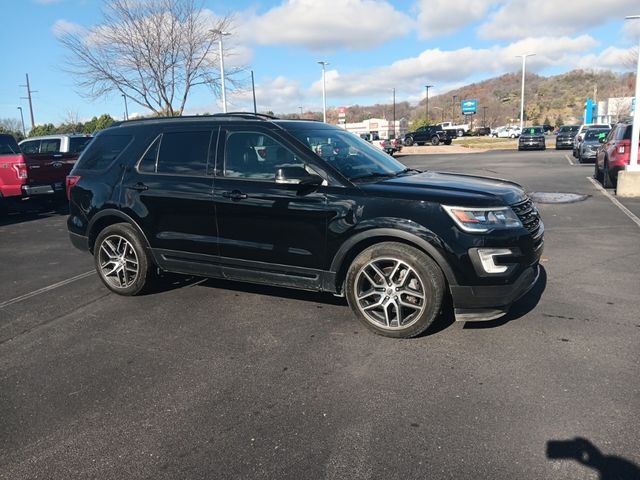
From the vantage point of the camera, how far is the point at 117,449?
283cm

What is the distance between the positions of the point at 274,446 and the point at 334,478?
429 millimetres

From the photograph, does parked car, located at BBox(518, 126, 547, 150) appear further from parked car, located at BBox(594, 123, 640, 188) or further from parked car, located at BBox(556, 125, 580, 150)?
parked car, located at BBox(594, 123, 640, 188)

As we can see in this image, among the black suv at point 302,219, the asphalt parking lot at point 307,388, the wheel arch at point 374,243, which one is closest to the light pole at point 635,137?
the asphalt parking lot at point 307,388

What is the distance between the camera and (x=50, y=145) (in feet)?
44.0

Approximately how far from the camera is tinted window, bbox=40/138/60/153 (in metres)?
13.3

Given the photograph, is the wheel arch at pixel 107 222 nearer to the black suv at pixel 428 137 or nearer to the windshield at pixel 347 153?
the windshield at pixel 347 153

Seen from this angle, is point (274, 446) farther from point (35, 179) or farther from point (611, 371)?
point (35, 179)

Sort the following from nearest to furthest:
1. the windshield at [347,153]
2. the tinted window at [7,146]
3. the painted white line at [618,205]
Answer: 1. the windshield at [347,153]
2. the painted white line at [618,205]
3. the tinted window at [7,146]

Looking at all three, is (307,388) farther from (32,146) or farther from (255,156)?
(32,146)

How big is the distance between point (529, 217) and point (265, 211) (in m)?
2.28

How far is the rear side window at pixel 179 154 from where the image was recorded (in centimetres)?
497

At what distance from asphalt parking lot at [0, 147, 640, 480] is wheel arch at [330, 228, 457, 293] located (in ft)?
1.68

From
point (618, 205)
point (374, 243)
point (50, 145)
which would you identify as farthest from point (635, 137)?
point (50, 145)

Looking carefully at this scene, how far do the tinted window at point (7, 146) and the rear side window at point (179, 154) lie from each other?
8.15 meters
